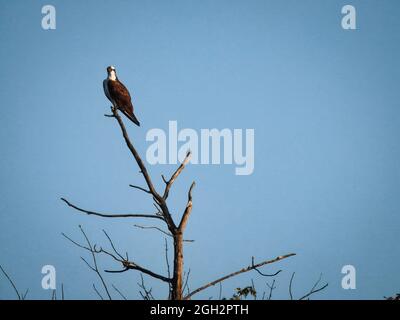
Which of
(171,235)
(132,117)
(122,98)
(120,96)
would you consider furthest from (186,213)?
(120,96)

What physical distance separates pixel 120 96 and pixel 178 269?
6.33 metres

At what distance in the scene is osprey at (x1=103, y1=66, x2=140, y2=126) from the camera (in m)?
8.39

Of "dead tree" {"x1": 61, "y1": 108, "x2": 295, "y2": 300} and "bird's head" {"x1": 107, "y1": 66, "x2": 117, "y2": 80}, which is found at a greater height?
"bird's head" {"x1": 107, "y1": 66, "x2": 117, "y2": 80}

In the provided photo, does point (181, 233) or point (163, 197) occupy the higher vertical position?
point (163, 197)

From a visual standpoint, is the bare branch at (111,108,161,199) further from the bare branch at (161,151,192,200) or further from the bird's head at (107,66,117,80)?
the bird's head at (107,66,117,80)

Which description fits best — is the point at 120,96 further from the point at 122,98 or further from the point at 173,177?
the point at 173,177

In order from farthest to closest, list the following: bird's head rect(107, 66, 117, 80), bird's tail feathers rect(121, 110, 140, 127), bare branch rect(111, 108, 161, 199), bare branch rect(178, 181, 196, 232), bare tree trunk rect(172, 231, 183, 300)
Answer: bird's head rect(107, 66, 117, 80) < bird's tail feathers rect(121, 110, 140, 127) < bare branch rect(111, 108, 161, 199) < bare branch rect(178, 181, 196, 232) < bare tree trunk rect(172, 231, 183, 300)

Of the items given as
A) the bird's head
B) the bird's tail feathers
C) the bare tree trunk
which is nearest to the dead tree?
the bare tree trunk

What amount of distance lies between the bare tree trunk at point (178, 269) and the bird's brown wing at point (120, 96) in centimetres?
552
